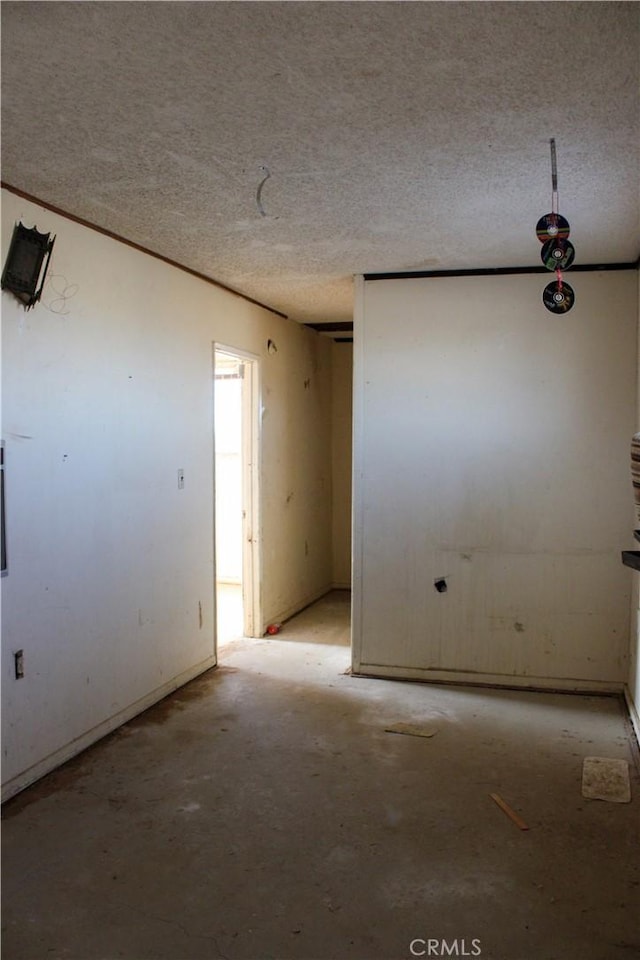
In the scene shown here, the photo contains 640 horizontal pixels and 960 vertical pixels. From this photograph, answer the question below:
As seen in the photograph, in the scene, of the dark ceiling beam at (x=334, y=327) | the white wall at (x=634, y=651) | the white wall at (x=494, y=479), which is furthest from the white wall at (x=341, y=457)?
the white wall at (x=634, y=651)

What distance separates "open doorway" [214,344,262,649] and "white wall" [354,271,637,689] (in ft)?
3.73

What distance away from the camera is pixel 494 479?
15.0ft

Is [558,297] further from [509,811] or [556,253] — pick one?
[509,811]

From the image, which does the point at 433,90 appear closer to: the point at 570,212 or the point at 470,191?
the point at 470,191

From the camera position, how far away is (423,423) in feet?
15.2

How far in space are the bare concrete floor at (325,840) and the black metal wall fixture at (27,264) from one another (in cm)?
214

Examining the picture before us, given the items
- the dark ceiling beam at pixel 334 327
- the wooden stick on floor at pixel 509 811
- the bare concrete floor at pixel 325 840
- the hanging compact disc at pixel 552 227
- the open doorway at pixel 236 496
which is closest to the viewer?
the bare concrete floor at pixel 325 840

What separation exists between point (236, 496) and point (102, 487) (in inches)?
161

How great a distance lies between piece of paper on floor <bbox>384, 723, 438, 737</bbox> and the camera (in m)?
3.80

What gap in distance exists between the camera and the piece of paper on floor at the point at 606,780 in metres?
3.13

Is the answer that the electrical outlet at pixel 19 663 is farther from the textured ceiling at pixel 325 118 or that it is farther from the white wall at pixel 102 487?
the textured ceiling at pixel 325 118

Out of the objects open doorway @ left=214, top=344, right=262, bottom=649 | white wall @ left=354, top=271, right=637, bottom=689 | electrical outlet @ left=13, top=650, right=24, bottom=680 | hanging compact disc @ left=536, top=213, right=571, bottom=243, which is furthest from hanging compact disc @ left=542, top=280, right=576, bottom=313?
electrical outlet @ left=13, top=650, right=24, bottom=680

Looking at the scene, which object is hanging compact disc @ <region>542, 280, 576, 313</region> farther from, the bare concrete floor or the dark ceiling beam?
the dark ceiling beam

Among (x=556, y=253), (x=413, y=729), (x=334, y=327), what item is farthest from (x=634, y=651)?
(x=334, y=327)
